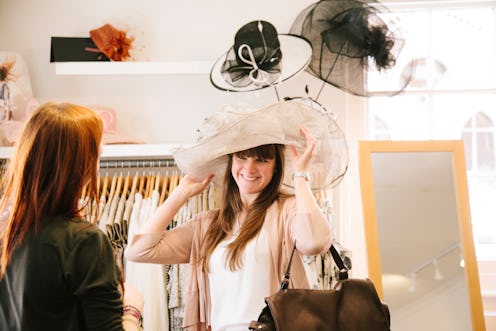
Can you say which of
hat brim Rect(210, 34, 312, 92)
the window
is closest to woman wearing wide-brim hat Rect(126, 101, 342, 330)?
hat brim Rect(210, 34, 312, 92)

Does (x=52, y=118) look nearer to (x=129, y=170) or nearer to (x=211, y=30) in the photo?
(x=129, y=170)

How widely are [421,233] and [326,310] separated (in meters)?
1.32

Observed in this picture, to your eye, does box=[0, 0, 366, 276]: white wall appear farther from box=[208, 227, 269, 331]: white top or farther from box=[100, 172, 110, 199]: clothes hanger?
box=[208, 227, 269, 331]: white top

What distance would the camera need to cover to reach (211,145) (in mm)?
Result: 1781

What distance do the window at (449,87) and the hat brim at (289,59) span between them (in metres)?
0.55

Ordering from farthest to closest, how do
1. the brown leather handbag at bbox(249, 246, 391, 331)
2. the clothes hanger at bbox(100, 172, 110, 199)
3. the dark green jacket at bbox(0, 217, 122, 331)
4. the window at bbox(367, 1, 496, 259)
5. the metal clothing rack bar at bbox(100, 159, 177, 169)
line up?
the window at bbox(367, 1, 496, 259)
the metal clothing rack bar at bbox(100, 159, 177, 169)
the clothes hanger at bbox(100, 172, 110, 199)
the brown leather handbag at bbox(249, 246, 391, 331)
the dark green jacket at bbox(0, 217, 122, 331)

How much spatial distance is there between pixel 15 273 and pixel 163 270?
4.47 ft

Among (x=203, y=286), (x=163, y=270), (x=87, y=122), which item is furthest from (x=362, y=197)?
(x=87, y=122)

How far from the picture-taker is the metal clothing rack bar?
8.97 feet

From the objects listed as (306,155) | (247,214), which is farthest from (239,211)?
(306,155)

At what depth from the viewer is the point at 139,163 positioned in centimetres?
275

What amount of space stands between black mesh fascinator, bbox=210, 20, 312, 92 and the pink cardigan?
934 millimetres

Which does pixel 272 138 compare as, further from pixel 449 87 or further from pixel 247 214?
pixel 449 87

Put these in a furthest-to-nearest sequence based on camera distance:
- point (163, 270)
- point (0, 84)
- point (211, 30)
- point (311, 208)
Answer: point (211, 30) → point (0, 84) → point (163, 270) → point (311, 208)
